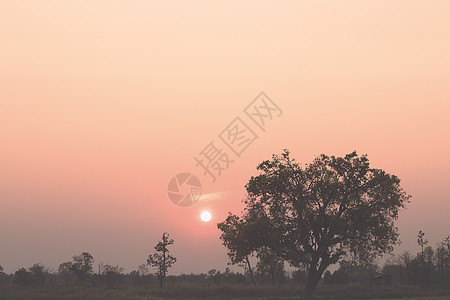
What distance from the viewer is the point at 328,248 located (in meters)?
44.1

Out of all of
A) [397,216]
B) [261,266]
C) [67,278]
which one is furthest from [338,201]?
[67,278]

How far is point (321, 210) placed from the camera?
144 feet

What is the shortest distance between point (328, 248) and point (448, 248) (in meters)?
114

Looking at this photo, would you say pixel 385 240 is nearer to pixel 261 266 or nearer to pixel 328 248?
pixel 328 248

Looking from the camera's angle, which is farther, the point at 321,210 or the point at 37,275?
the point at 37,275

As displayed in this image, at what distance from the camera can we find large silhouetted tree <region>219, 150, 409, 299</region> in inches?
1715

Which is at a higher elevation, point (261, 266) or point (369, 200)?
point (369, 200)

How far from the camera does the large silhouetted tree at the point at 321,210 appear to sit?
4356cm

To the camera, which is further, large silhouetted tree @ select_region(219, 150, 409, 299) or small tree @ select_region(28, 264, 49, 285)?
small tree @ select_region(28, 264, 49, 285)

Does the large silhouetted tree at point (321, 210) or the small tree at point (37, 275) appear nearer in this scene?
the large silhouetted tree at point (321, 210)

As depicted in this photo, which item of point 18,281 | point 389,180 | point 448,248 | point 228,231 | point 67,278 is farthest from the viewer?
point 448,248

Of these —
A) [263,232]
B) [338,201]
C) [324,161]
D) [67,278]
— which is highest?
[324,161]

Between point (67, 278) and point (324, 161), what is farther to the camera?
point (67, 278)

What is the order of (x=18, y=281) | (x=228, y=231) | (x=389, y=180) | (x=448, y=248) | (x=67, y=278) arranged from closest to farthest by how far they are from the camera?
(x=389, y=180) < (x=228, y=231) < (x=18, y=281) < (x=67, y=278) < (x=448, y=248)
